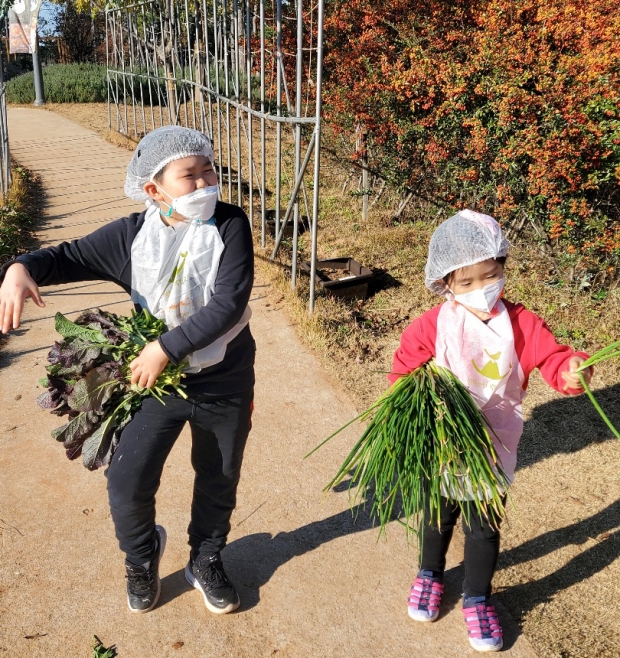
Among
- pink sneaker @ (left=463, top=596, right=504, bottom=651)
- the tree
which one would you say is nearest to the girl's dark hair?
pink sneaker @ (left=463, top=596, right=504, bottom=651)

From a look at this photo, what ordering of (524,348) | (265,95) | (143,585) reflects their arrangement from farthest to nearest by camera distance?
1. (265,95)
2. (143,585)
3. (524,348)

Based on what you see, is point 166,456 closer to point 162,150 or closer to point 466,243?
point 162,150

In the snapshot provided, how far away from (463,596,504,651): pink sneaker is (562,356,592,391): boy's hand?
878 millimetres

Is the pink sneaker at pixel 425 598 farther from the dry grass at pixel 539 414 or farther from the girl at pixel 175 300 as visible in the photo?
the girl at pixel 175 300

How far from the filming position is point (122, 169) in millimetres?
10883

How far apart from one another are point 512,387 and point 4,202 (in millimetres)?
7004

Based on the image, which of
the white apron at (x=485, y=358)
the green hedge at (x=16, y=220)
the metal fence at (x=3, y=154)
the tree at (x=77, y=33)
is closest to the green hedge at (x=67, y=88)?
the tree at (x=77, y=33)

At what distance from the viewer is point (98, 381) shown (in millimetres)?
2260

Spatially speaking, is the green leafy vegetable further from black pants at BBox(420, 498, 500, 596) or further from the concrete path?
black pants at BBox(420, 498, 500, 596)

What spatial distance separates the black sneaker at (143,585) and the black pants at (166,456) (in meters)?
0.05

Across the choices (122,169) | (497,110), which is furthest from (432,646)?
(122,169)

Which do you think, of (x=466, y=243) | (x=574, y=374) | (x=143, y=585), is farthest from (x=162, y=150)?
(x=143, y=585)

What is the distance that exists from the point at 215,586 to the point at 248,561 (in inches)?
12.5

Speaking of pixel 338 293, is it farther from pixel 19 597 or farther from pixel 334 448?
pixel 19 597
